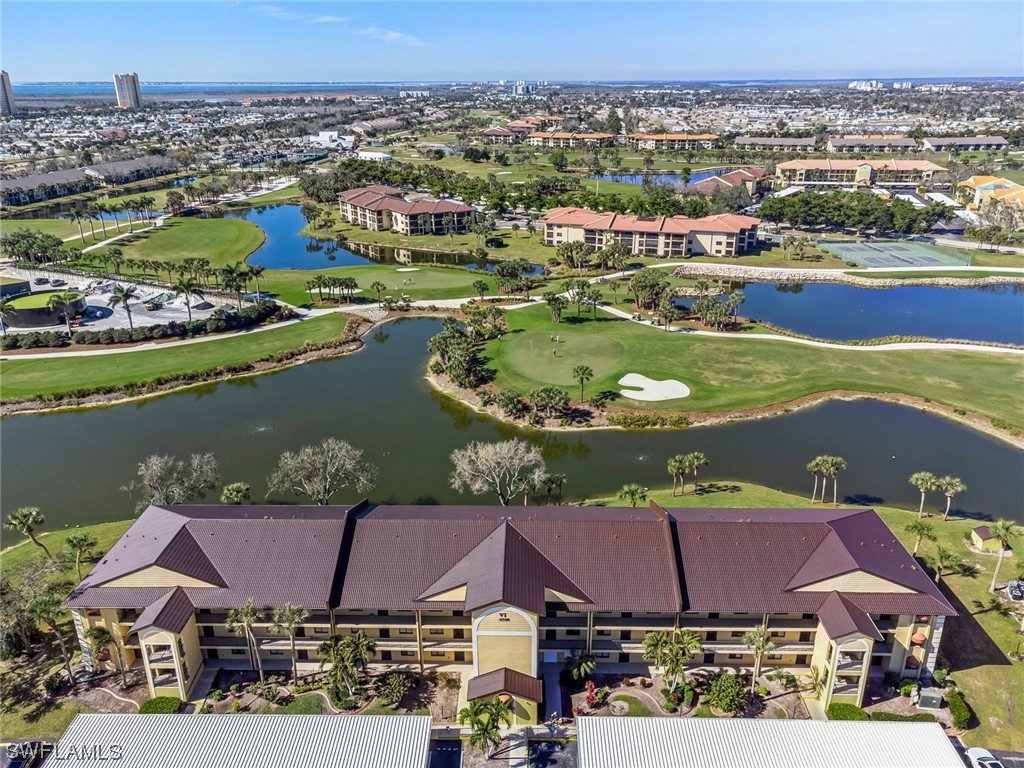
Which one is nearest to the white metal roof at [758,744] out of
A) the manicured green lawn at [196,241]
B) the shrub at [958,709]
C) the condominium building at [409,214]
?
the shrub at [958,709]

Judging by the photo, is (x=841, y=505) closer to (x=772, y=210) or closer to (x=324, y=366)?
(x=324, y=366)

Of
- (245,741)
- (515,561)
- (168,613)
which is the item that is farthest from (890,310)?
(245,741)

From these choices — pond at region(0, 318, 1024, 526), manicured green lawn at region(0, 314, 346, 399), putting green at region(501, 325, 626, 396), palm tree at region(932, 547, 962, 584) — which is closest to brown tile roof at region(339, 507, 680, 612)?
pond at region(0, 318, 1024, 526)

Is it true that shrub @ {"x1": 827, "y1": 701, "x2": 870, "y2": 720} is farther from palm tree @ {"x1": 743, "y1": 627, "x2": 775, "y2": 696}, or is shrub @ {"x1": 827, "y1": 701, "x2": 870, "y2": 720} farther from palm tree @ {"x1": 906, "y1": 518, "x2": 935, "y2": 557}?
palm tree @ {"x1": 906, "y1": 518, "x2": 935, "y2": 557}

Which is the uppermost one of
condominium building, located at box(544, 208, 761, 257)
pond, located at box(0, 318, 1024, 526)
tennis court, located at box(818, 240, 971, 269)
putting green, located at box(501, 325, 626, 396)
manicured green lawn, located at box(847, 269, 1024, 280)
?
condominium building, located at box(544, 208, 761, 257)

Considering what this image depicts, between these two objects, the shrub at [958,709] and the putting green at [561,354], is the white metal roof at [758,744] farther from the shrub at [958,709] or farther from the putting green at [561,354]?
the putting green at [561,354]

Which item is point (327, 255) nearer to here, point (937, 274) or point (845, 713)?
point (937, 274)
